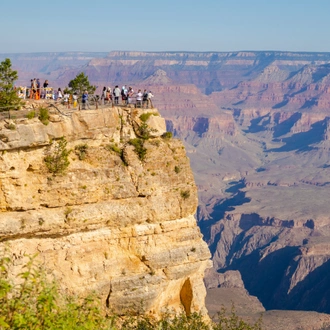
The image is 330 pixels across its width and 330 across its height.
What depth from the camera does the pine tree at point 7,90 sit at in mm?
22750

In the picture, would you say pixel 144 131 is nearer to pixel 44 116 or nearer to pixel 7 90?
pixel 44 116

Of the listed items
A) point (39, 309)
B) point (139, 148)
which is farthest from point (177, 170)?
point (39, 309)

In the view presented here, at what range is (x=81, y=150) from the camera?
22.5 meters

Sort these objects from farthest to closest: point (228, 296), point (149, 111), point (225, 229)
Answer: point (225, 229), point (228, 296), point (149, 111)

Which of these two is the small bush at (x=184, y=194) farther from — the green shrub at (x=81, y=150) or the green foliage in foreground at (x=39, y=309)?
the green foliage in foreground at (x=39, y=309)

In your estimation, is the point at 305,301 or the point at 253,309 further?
the point at 305,301

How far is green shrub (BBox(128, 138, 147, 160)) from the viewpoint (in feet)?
77.0

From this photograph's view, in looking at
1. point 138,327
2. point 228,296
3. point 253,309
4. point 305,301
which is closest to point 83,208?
point 138,327

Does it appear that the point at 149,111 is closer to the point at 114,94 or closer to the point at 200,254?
the point at 114,94

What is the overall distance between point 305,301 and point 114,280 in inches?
4321

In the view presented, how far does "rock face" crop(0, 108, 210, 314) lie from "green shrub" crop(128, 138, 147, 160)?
161mm

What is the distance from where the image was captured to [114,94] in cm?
2662

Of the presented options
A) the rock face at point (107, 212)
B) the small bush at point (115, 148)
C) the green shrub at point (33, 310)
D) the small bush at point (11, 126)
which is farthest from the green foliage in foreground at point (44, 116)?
the green shrub at point (33, 310)

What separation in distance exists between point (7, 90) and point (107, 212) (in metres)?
6.24
